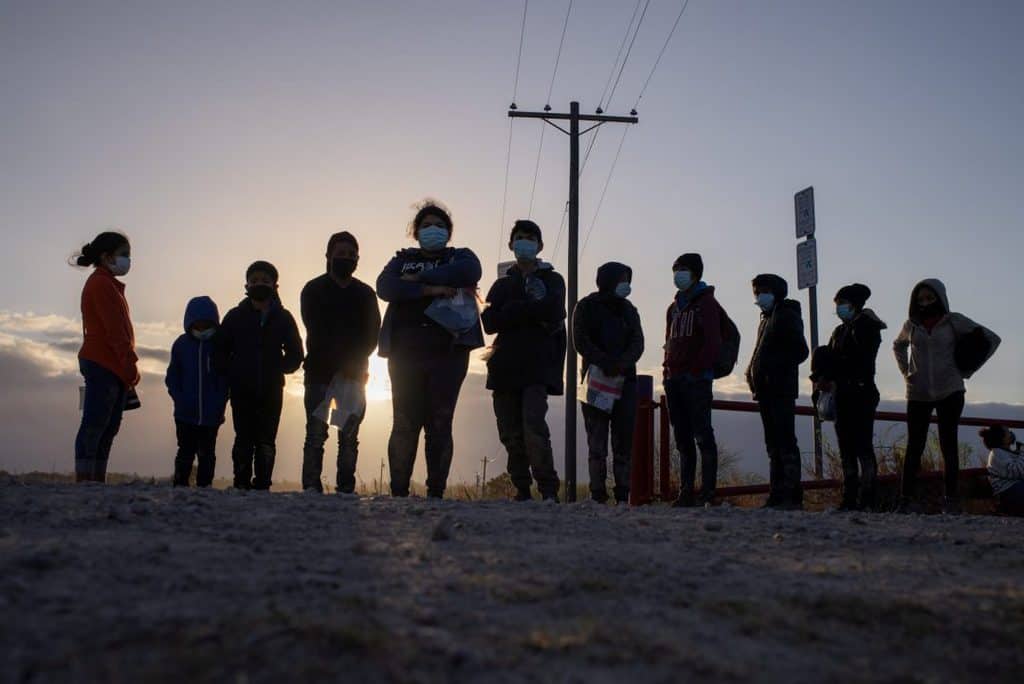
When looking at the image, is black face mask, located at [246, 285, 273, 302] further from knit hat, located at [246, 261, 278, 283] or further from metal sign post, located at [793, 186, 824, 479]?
metal sign post, located at [793, 186, 824, 479]

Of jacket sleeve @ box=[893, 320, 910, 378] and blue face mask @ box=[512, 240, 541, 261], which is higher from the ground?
blue face mask @ box=[512, 240, 541, 261]

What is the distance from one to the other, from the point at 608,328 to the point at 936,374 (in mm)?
2649

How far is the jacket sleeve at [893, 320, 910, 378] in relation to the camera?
7891 millimetres

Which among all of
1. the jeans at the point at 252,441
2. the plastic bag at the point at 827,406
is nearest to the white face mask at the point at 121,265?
the jeans at the point at 252,441

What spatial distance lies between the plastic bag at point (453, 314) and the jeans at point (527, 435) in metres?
0.65

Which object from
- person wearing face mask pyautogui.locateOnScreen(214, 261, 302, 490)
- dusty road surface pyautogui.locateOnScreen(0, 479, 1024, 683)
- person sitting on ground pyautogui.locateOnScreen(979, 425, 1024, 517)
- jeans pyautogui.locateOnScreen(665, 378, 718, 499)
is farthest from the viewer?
person sitting on ground pyautogui.locateOnScreen(979, 425, 1024, 517)

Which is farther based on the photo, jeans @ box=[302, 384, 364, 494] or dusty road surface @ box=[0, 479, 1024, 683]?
jeans @ box=[302, 384, 364, 494]

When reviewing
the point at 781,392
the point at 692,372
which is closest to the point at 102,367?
the point at 692,372

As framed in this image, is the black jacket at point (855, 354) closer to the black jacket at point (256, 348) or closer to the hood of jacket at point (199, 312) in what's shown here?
the black jacket at point (256, 348)

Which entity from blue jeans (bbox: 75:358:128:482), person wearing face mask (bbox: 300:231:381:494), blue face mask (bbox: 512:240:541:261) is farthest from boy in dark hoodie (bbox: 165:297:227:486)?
blue face mask (bbox: 512:240:541:261)

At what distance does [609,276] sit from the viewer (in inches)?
289

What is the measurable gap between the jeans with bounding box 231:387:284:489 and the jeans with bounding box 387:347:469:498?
41.0 inches

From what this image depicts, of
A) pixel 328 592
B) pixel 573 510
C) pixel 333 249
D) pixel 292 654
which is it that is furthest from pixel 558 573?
pixel 333 249

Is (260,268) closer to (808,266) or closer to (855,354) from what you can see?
(855,354)
